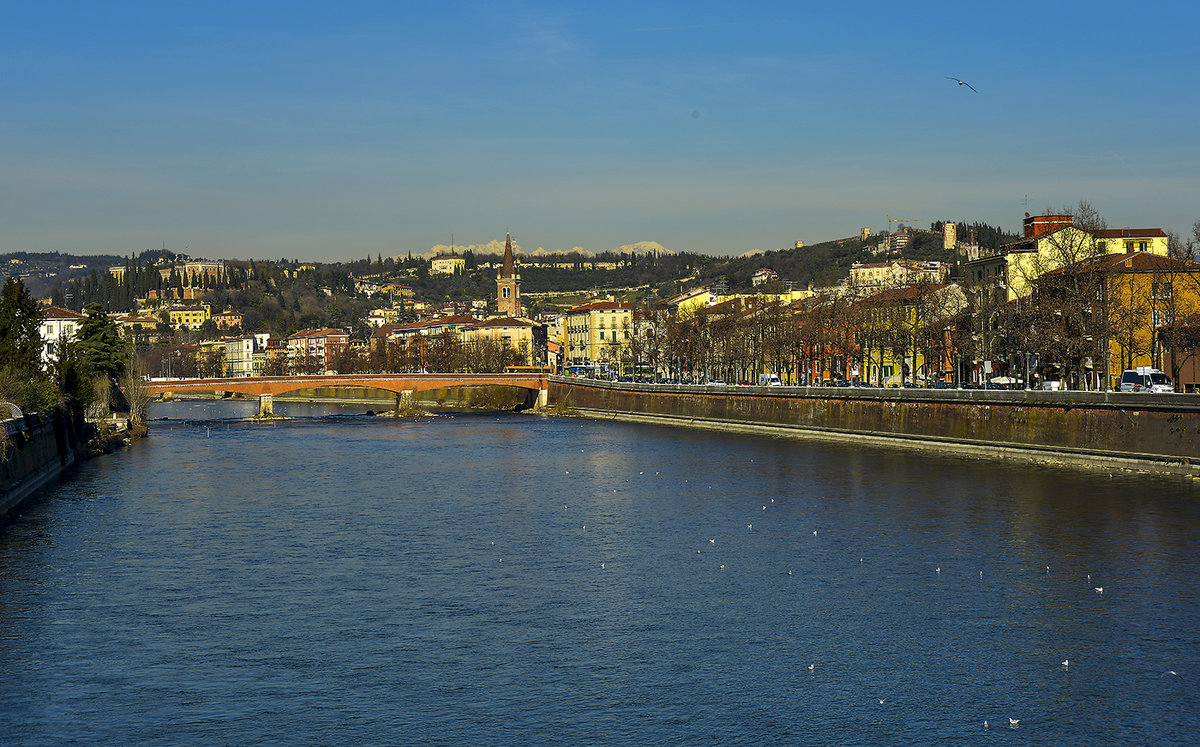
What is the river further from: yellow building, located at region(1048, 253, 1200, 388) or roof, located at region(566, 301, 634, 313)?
roof, located at region(566, 301, 634, 313)

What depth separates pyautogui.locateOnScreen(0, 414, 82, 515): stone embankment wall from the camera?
4159 cm

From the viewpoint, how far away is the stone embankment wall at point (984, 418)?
4522cm

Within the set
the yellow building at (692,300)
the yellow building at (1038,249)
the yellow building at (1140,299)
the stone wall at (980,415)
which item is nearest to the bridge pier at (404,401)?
the stone wall at (980,415)

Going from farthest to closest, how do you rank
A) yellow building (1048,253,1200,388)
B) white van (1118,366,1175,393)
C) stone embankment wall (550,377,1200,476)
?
yellow building (1048,253,1200,388) → white van (1118,366,1175,393) → stone embankment wall (550,377,1200,476)

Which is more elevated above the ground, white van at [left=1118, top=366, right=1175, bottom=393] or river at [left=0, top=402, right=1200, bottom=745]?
Result: white van at [left=1118, top=366, right=1175, bottom=393]

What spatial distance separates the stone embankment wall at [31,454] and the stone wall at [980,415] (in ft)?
126

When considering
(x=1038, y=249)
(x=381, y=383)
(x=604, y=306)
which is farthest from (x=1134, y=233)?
(x=604, y=306)

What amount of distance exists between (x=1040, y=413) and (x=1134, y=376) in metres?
9.21

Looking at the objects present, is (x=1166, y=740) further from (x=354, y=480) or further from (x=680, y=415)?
(x=680, y=415)

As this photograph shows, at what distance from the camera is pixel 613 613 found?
2609 centimetres

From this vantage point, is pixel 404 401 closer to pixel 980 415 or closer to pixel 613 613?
pixel 980 415

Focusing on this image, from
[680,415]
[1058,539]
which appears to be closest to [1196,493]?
[1058,539]

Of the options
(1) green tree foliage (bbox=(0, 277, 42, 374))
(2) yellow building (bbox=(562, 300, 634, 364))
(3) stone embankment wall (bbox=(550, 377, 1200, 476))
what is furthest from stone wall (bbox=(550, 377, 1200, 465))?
(2) yellow building (bbox=(562, 300, 634, 364))

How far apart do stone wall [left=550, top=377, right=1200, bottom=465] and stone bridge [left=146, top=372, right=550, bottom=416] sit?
2780 centimetres
